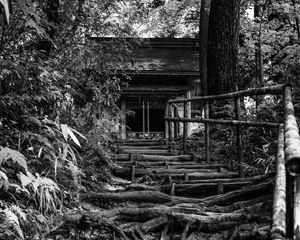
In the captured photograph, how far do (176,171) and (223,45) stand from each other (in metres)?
4.20

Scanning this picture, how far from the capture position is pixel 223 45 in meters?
9.12

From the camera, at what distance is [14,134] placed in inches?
147

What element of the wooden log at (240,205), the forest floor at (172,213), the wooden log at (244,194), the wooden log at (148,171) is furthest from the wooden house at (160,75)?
the wooden log at (240,205)

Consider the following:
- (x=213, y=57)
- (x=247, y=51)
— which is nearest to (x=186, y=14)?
(x=247, y=51)

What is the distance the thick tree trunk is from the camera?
903 centimetres

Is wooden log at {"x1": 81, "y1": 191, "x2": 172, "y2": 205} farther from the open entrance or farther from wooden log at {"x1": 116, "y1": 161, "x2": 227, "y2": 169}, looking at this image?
the open entrance

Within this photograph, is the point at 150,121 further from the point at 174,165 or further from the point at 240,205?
the point at 240,205

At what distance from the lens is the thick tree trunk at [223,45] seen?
9031 millimetres

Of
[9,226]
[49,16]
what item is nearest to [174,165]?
[49,16]

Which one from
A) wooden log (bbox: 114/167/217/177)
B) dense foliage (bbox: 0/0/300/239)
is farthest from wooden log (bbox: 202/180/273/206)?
wooden log (bbox: 114/167/217/177)

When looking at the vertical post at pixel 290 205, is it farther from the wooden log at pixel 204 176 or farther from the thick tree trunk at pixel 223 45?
the thick tree trunk at pixel 223 45

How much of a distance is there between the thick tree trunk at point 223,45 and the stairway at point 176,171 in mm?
1907

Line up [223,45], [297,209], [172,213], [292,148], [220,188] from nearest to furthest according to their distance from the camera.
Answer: [297,209]
[292,148]
[172,213]
[220,188]
[223,45]

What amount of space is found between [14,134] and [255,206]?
2.14 meters
